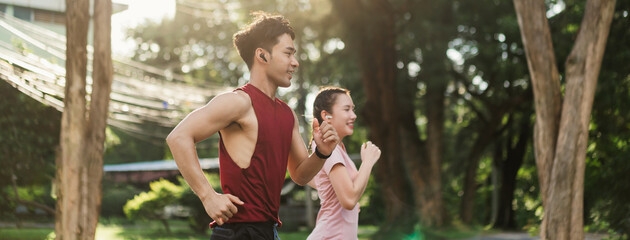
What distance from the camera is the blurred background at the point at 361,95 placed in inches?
392

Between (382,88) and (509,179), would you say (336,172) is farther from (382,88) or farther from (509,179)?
(509,179)

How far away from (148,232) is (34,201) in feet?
29.9

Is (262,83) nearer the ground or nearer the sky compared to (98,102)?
nearer the sky

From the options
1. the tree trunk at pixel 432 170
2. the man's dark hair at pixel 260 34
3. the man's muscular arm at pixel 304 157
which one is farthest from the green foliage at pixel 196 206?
the man's dark hair at pixel 260 34

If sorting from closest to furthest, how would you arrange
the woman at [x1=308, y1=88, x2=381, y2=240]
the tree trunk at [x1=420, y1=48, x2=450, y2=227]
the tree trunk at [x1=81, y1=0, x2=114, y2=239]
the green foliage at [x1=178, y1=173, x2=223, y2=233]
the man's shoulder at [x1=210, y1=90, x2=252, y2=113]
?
the man's shoulder at [x1=210, y1=90, x2=252, y2=113] < the woman at [x1=308, y1=88, x2=381, y2=240] < the tree trunk at [x1=81, y1=0, x2=114, y2=239] < the green foliage at [x1=178, y1=173, x2=223, y2=233] < the tree trunk at [x1=420, y1=48, x2=450, y2=227]

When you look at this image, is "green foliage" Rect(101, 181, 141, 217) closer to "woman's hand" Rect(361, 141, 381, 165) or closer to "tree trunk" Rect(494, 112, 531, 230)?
"tree trunk" Rect(494, 112, 531, 230)

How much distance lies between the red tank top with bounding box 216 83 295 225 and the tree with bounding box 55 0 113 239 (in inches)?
122

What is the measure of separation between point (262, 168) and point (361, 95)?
17741 millimetres

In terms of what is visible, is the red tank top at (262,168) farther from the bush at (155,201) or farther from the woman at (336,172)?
the bush at (155,201)

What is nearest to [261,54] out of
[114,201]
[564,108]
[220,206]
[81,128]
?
[220,206]

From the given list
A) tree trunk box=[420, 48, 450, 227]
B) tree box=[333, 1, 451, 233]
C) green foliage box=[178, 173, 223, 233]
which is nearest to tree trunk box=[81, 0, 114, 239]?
green foliage box=[178, 173, 223, 233]

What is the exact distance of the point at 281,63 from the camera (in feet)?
9.81

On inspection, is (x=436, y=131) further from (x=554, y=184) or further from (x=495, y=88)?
(x=554, y=184)

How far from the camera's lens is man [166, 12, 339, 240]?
2.65 meters
